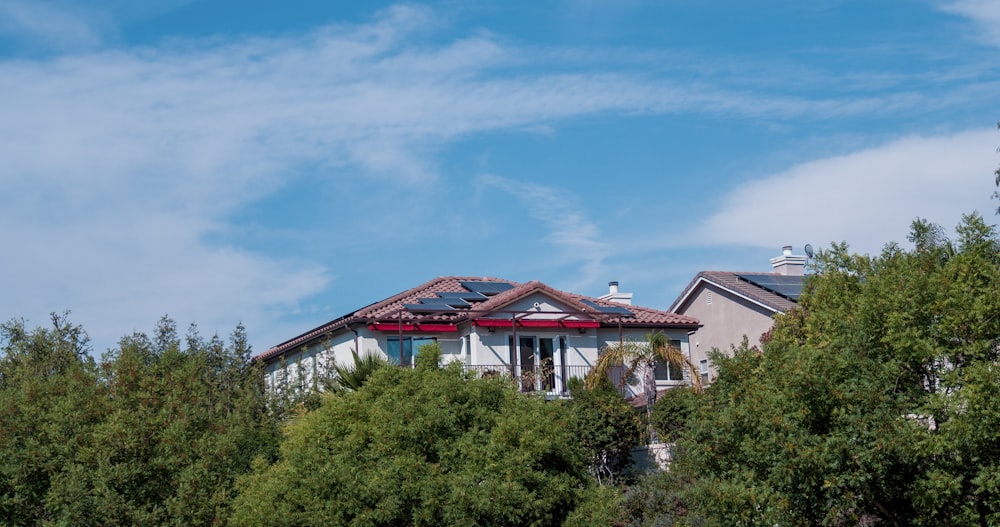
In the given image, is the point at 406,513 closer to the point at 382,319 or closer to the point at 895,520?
the point at 895,520

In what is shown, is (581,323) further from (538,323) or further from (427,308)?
(427,308)

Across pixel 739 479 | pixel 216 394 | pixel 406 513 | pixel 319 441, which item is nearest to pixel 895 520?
pixel 739 479

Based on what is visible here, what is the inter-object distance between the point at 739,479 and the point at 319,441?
342 inches

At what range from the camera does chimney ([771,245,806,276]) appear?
46719 mm

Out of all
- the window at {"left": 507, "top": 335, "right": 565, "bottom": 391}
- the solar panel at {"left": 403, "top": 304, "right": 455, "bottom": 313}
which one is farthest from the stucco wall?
the solar panel at {"left": 403, "top": 304, "right": 455, "bottom": 313}

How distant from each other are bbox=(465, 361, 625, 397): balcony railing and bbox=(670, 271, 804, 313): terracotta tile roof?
7594mm

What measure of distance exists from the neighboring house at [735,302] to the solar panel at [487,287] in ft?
27.2

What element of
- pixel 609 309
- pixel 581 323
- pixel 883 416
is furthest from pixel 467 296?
pixel 883 416

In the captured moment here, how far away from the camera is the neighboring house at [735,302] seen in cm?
4197

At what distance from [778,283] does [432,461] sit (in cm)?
2694

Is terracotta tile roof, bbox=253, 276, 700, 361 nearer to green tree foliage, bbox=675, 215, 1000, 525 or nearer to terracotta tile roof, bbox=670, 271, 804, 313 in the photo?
terracotta tile roof, bbox=670, 271, 804, 313

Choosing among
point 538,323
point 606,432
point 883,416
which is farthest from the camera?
point 538,323

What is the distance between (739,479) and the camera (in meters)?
14.9

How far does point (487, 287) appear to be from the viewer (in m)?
40.7
